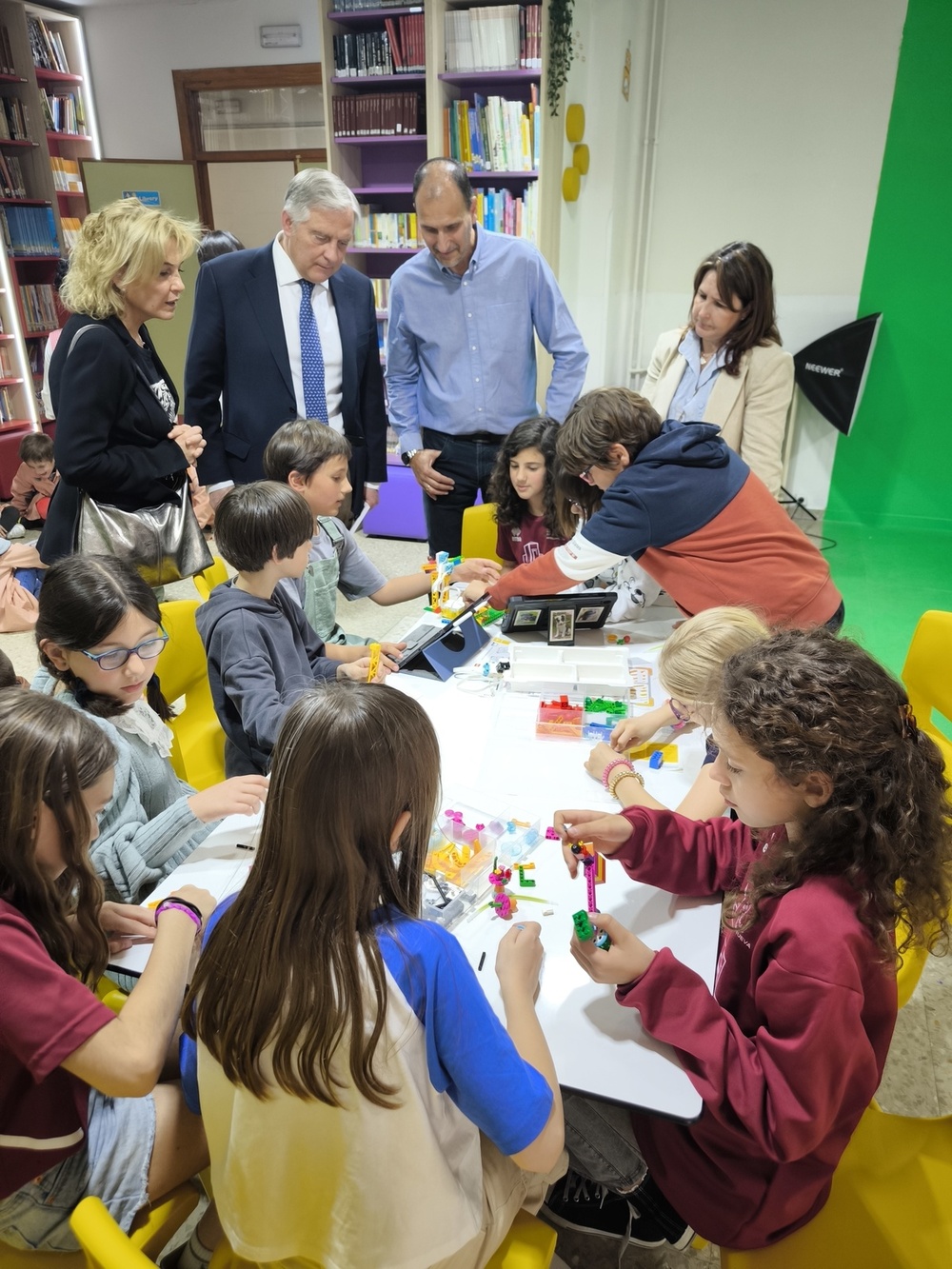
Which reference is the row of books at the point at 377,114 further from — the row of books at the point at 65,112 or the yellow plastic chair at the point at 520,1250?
the yellow plastic chair at the point at 520,1250

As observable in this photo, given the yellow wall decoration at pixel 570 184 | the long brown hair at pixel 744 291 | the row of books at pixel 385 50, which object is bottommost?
the long brown hair at pixel 744 291

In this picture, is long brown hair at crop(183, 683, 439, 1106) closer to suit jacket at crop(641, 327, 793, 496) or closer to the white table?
the white table

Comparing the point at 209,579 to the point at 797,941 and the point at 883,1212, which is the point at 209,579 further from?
the point at 883,1212

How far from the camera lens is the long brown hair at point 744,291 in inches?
112

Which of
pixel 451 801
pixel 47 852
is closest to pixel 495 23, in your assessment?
pixel 451 801

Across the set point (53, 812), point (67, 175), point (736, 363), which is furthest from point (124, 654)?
point (67, 175)

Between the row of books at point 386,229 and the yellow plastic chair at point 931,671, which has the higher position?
the row of books at point 386,229

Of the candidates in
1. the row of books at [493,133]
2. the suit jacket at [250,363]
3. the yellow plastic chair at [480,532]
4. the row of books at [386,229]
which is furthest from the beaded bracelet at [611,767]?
the row of books at [386,229]

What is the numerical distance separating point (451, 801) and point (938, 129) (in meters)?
4.97

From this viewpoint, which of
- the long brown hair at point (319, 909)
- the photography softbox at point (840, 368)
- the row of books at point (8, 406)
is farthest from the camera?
the row of books at point (8, 406)

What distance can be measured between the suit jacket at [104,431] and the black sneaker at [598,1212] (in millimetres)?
2133

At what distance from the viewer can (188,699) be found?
7.57ft

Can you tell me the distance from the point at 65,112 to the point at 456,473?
198 inches

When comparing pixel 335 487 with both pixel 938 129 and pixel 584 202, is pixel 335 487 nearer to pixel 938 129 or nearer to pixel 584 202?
pixel 584 202
